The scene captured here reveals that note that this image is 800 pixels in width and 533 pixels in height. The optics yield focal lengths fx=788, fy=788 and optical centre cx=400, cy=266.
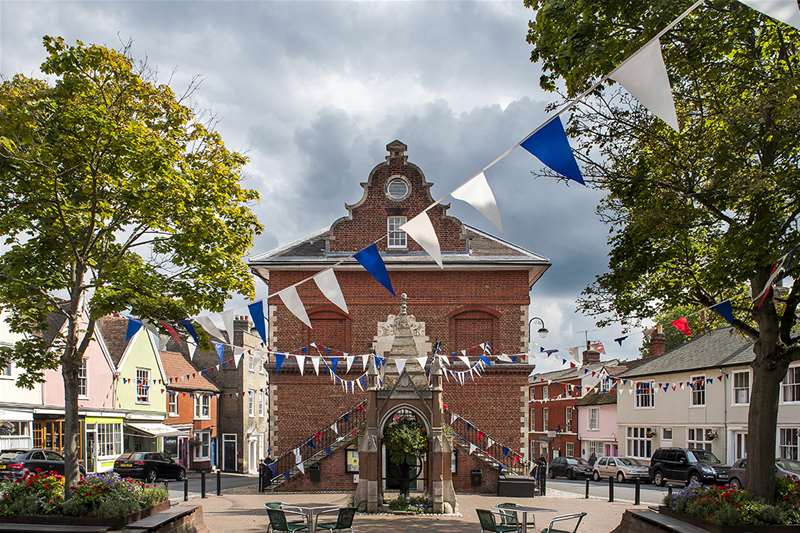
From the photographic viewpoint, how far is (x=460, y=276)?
101 ft

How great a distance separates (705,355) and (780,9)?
116ft

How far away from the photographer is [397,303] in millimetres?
30797

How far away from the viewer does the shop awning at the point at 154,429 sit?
41031 mm

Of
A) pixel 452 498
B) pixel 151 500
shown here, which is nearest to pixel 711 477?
pixel 452 498

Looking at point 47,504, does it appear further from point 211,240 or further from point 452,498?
point 452,498

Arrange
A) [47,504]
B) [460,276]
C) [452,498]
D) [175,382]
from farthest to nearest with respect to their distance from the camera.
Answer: [175,382] → [460,276] → [452,498] → [47,504]

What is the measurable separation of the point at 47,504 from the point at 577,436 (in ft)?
153

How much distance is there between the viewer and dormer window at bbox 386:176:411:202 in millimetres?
31531

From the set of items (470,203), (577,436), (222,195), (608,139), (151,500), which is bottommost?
(577,436)

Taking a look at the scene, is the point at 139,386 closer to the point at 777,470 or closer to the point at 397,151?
the point at 397,151

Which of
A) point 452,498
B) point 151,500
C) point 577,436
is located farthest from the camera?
point 577,436

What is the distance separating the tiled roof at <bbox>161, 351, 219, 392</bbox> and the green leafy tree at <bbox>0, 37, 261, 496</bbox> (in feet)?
99.2

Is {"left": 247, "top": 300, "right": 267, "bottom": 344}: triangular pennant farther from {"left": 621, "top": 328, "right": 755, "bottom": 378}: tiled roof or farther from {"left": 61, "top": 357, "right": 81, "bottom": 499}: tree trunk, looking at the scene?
{"left": 621, "top": 328, "right": 755, "bottom": 378}: tiled roof

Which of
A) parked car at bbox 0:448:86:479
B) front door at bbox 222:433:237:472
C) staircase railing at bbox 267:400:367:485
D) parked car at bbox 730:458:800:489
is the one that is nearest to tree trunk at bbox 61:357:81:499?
staircase railing at bbox 267:400:367:485
